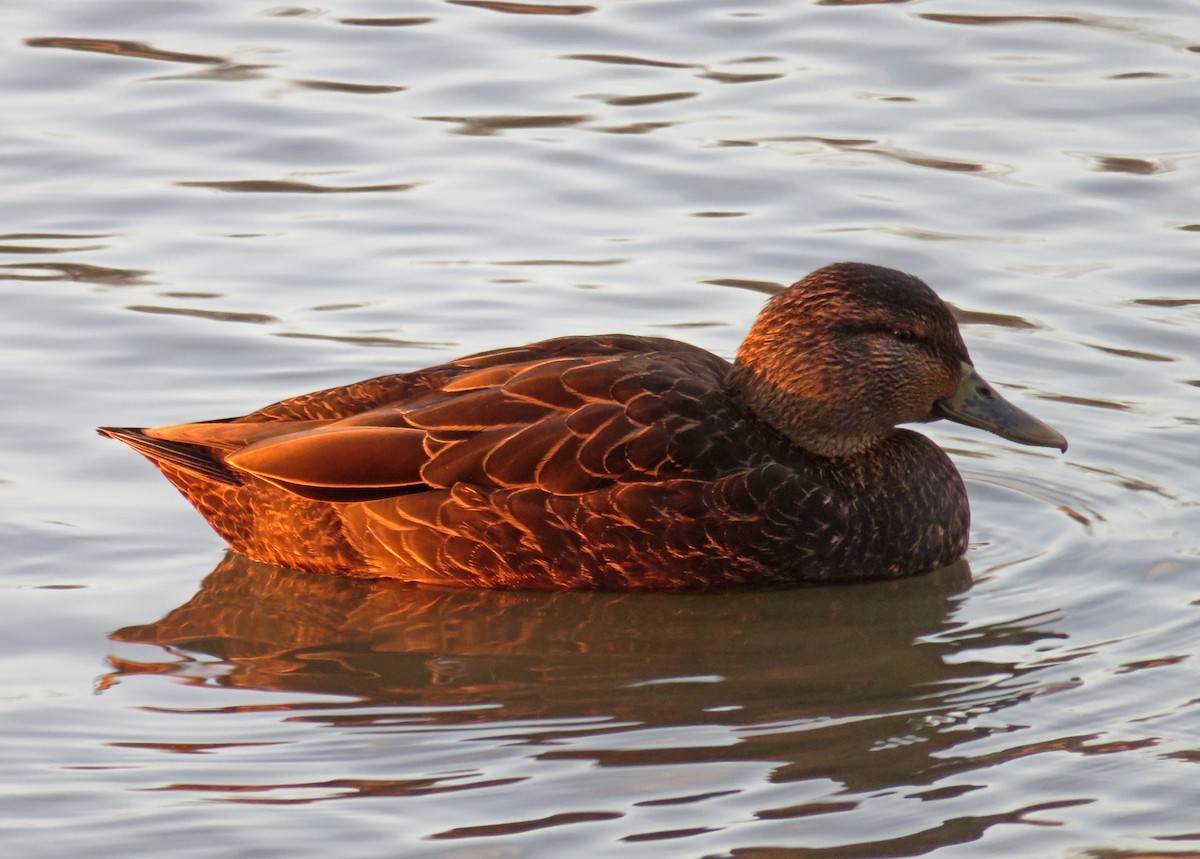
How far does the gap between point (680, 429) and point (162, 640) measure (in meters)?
2.17

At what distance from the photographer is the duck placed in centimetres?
827

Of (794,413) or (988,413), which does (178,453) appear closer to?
(794,413)

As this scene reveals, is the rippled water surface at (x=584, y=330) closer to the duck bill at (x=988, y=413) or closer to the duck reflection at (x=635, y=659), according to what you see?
the duck reflection at (x=635, y=659)

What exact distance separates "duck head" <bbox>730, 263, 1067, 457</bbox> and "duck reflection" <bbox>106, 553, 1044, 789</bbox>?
26.5 inches

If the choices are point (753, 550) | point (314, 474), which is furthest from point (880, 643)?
point (314, 474)

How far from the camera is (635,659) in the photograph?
307 inches

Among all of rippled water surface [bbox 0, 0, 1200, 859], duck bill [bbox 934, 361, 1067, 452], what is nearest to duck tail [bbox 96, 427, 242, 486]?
rippled water surface [bbox 0, 0, 1200, 859]

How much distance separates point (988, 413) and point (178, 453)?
133 inches

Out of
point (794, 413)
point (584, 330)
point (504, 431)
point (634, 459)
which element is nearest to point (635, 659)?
point (634, 459)

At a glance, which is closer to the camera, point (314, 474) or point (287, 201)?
point (314, 474)

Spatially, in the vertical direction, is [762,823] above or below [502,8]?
below

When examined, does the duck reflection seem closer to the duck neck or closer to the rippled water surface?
the rippled water surface

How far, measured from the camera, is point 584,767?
6.82 m

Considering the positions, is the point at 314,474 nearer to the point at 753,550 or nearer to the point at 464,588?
the point at 464,588
